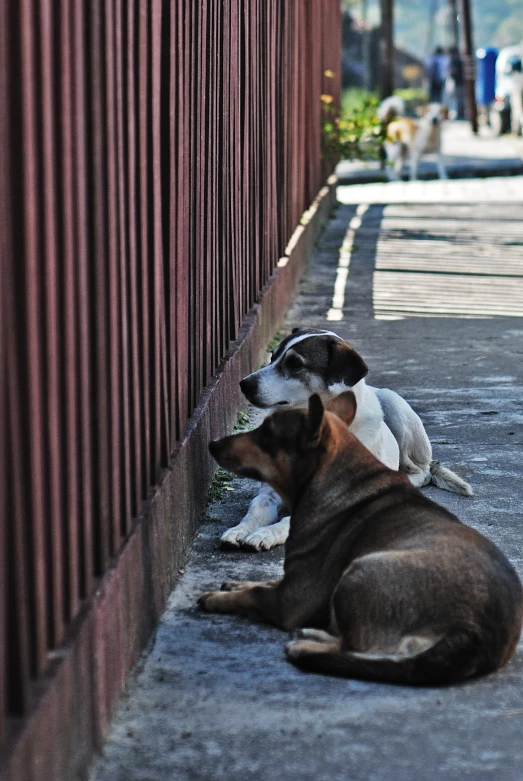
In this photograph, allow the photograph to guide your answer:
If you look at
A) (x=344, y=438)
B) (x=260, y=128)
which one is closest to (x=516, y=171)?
(x=260, y=128)

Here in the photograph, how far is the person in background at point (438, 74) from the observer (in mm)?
53409

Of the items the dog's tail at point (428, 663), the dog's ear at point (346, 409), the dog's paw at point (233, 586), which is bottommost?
the dog's paw at point (233, 586)

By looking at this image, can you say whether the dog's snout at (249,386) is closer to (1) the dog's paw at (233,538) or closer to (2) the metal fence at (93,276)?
(2) the metal fence at (93,276)

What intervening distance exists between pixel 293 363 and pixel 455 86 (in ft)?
169

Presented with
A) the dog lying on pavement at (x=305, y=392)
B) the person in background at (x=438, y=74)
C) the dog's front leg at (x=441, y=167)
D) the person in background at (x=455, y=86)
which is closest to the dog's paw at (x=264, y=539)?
the dog lying on pavement at (x=305, y=392)

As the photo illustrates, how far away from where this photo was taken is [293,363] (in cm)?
568

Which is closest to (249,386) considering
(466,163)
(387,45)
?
(466,163)

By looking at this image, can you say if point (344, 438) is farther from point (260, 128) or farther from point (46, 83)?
point (260, 128)

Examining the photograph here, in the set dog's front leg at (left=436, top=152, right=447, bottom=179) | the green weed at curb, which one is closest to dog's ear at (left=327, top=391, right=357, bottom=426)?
the green weed at curb

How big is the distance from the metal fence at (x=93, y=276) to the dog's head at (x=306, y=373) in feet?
1.12

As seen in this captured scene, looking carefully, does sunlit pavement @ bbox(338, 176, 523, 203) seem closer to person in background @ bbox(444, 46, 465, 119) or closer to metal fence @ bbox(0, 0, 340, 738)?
metal fence @ bbox(0, 0, 340, 738)

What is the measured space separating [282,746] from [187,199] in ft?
9.23

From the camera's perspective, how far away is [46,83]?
3111 millimetres

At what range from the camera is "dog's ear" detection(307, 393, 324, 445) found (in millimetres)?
4188
